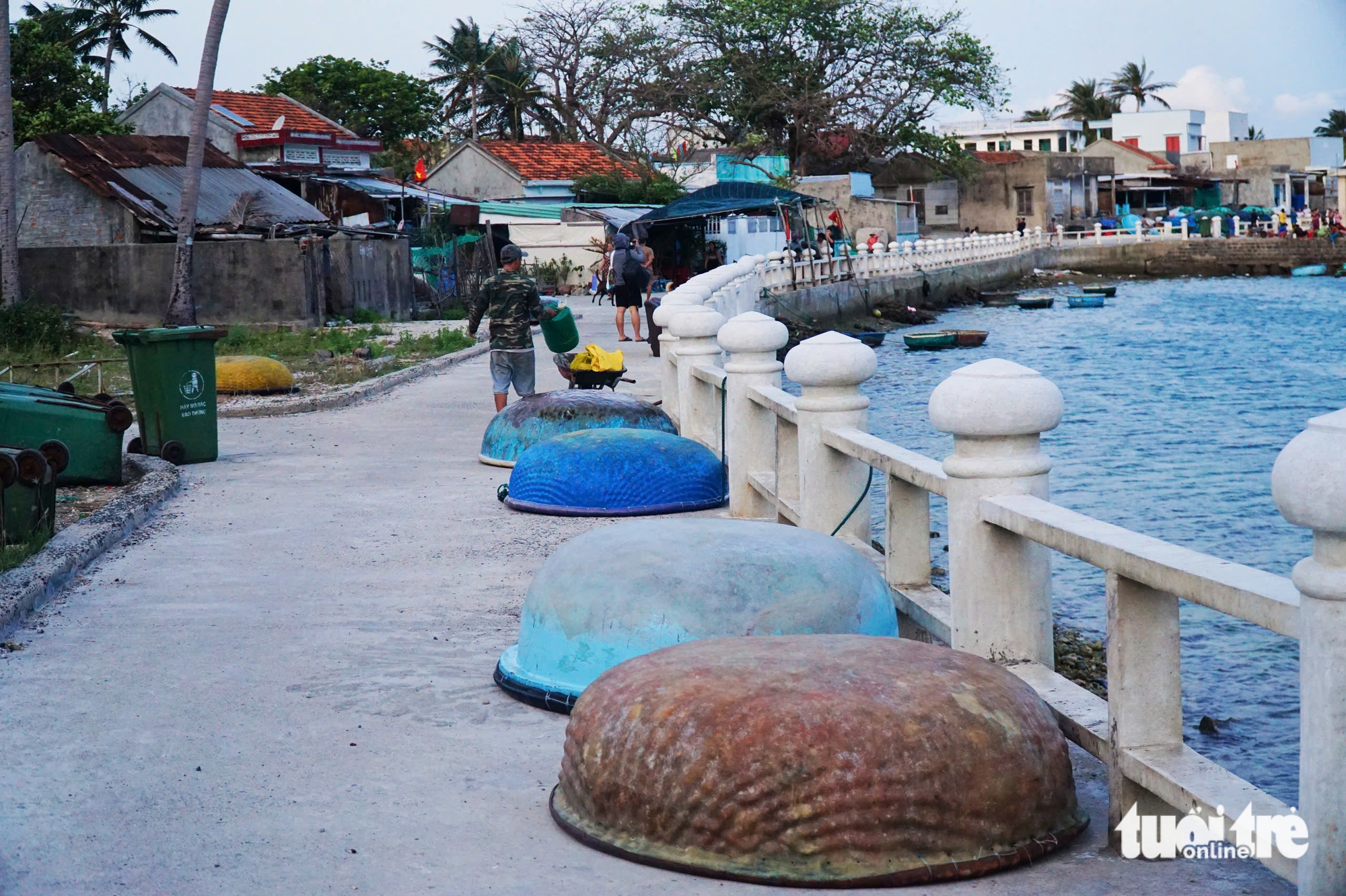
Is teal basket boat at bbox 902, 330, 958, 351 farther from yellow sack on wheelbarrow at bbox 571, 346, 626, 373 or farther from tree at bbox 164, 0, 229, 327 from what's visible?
yellow sack on wheelbarrow at bbox 571, 346, 626, 373

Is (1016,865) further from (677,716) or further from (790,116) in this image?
(790,116)

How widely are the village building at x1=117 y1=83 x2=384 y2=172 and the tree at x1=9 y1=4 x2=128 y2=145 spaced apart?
98.0 inches

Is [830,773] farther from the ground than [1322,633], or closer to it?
closer to it

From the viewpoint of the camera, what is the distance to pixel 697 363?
11016 millimetres

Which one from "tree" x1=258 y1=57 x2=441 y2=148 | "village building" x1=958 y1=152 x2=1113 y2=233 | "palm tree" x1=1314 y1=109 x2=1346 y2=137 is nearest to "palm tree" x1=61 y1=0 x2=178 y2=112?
"tree" x1=258 y1=57 x2=441 y2=148

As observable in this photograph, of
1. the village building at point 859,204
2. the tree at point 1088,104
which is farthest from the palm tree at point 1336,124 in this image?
the village building at point 859,204

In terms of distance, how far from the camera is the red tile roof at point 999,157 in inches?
3017

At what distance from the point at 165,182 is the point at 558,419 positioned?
2419cm

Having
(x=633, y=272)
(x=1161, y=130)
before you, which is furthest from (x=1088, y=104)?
(x=633, y=272)

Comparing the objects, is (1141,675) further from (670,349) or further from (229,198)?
(229,198)

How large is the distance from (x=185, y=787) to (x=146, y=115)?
49189 millimetres

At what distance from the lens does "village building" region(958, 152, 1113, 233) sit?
3004 inches

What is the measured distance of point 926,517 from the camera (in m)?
5.90

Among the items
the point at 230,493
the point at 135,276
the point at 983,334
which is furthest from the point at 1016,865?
the point at 983,334
